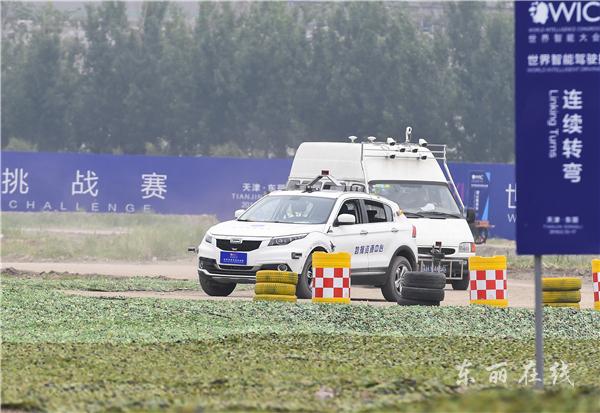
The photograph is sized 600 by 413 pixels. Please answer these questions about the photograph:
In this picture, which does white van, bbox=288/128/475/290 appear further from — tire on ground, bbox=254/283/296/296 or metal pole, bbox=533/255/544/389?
metal pole, bbox=533/255/544/389

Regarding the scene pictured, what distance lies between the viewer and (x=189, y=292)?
26.2 m

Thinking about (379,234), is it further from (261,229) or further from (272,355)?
(272,355)

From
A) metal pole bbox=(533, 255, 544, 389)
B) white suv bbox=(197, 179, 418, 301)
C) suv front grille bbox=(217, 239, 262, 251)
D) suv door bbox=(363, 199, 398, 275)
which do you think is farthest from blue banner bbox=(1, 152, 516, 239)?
metal pole bbox=(533, 255, 544, 389)

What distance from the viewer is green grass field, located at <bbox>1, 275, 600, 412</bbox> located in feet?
36.5

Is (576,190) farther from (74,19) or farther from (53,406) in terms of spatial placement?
(74,19)

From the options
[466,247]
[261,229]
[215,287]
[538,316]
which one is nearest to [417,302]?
[261,229]

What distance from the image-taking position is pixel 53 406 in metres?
11.1

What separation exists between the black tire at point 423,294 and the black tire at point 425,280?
6 centimetres

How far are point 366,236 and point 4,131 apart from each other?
196 ft

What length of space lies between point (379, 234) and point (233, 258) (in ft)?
9.48

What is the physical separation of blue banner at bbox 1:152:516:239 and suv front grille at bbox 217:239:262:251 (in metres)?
28.7

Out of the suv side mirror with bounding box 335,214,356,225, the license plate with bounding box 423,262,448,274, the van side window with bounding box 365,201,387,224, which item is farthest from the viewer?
the license plate with bounding box 423,262,448,274

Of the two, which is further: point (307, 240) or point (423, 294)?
point (307, 240)

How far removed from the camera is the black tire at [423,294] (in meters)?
22.7
